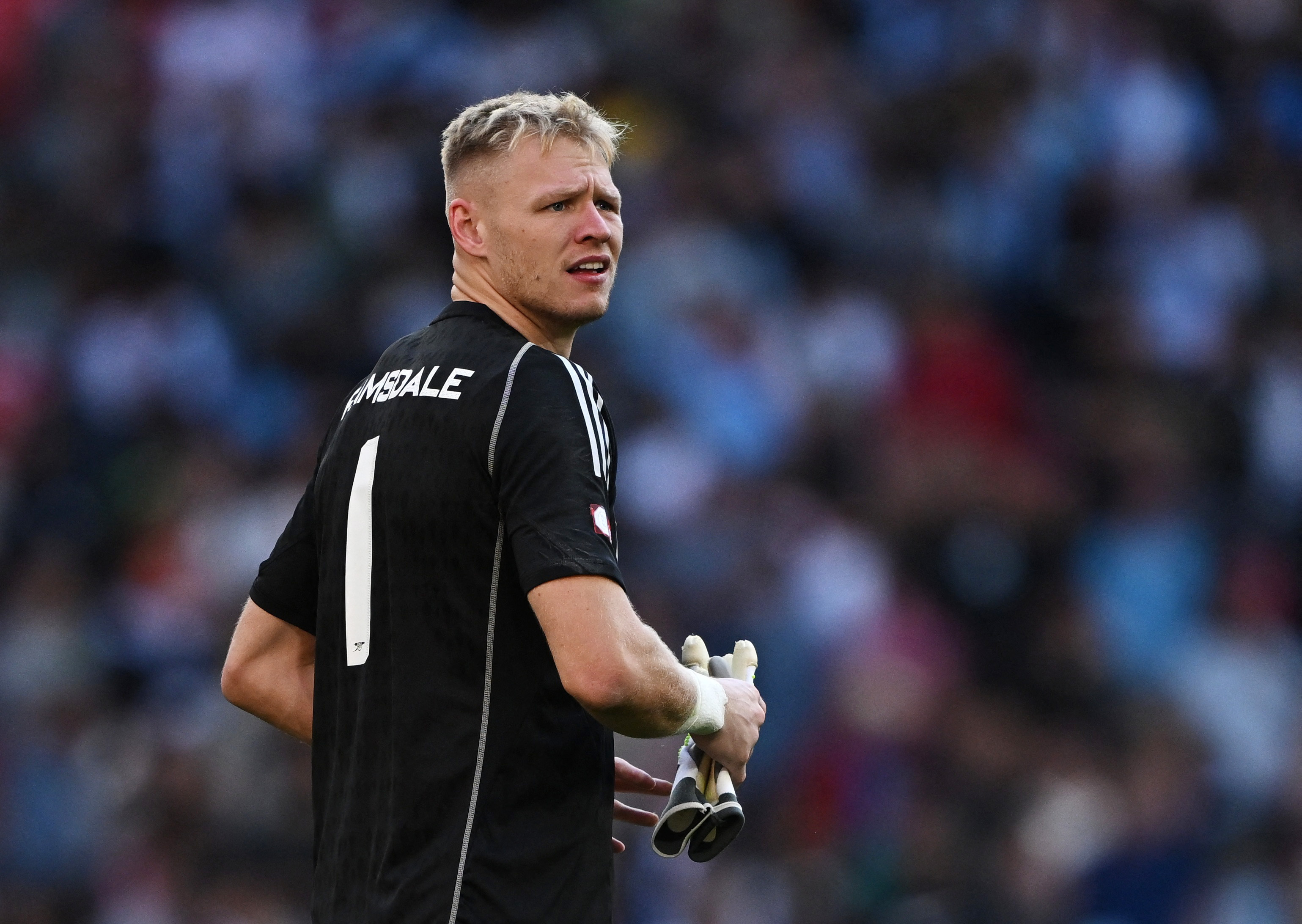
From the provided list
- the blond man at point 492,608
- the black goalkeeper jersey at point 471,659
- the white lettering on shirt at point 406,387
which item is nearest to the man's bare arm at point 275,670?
the blond man at point 492,608

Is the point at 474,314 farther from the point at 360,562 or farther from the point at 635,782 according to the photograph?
the point at 635,782

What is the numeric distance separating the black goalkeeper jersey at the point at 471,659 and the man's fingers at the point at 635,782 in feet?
0.91

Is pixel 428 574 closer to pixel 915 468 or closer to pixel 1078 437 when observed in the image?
pixel 915 468

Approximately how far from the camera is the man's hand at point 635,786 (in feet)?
11.1

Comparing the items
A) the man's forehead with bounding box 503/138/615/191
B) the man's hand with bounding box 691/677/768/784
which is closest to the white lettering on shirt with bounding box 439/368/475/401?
the man's forehead with bounding box 503/138/615/191

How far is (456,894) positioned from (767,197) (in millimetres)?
7254

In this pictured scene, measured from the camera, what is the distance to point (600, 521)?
2.88 m

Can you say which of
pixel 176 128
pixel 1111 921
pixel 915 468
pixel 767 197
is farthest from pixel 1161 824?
pixel 176 128

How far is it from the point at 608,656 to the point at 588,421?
1.36 feet

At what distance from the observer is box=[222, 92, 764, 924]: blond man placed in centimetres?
287

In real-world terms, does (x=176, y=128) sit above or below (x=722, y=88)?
below

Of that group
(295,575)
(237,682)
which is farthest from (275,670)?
(295,575)

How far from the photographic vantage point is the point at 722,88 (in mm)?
10297

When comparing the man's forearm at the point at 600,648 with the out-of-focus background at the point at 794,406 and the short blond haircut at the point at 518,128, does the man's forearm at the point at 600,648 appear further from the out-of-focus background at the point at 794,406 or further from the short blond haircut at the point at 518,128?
the out-of-focus background at the point at 794,406
